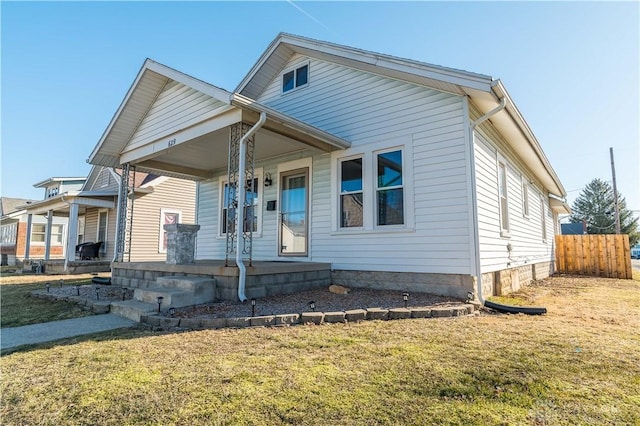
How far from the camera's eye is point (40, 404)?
2221mm

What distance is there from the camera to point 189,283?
17.1ft

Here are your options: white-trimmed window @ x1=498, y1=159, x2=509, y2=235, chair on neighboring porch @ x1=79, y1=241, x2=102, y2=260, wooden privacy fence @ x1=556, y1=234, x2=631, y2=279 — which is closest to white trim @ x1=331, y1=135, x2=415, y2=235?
white-trimmed window @ x1=498, y1=159, x2=509, y2=235

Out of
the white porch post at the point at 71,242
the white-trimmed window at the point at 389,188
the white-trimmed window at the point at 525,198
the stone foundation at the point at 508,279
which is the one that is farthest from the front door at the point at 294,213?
the white porch post at the point at 71,242

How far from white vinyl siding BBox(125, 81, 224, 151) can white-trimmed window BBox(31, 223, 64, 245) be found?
19.5 metres

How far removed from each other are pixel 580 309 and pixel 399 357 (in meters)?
4.52

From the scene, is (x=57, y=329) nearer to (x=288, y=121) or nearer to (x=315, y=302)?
(x=315, y=302)

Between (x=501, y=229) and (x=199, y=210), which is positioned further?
(x=199, y=210)

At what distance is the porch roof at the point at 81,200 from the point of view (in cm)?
1375

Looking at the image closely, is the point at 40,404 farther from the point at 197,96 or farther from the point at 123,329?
the point at 197,96

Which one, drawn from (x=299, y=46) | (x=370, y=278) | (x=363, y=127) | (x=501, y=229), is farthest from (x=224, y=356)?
Result: (x=299, y=46)

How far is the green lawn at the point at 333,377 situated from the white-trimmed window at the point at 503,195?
12.6ft

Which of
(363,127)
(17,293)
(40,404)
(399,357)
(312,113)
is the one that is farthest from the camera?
(312,113)

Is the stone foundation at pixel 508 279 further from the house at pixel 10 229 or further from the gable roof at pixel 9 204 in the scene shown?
the gable roof at pixel 9 204

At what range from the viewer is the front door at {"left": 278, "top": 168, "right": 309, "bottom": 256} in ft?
25.9
